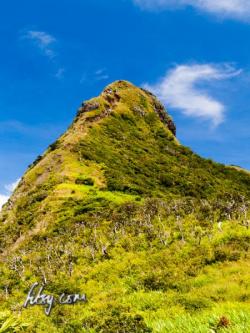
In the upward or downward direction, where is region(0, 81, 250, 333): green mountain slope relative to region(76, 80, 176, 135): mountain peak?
downward

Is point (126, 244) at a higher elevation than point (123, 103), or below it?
below

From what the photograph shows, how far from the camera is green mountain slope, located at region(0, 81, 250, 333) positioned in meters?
14.4

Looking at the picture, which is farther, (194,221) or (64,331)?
(194,221)

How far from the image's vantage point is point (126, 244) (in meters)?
31.1

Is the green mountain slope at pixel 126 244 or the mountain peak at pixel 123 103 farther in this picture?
the mountain peak at pixel 123 103

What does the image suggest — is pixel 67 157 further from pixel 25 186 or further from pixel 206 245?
pixel 206 245

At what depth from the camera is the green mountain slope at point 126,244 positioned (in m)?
14.4

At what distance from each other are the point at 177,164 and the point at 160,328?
116171 millimetres

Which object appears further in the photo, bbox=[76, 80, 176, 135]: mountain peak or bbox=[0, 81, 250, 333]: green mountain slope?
bbox=[76, 80, 176, 135]: mountain peak

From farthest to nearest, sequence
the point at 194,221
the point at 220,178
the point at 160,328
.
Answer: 1. the point at 220,178
2. the point at 194,221
3. the point at 160,328

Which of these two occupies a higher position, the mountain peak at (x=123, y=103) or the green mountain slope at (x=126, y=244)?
the mountain peak at (x=123, y=103)

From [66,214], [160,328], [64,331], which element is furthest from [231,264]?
[66,214]

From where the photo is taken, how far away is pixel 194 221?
1253 inches

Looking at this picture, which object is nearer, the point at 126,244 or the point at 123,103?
the point at 126,244
